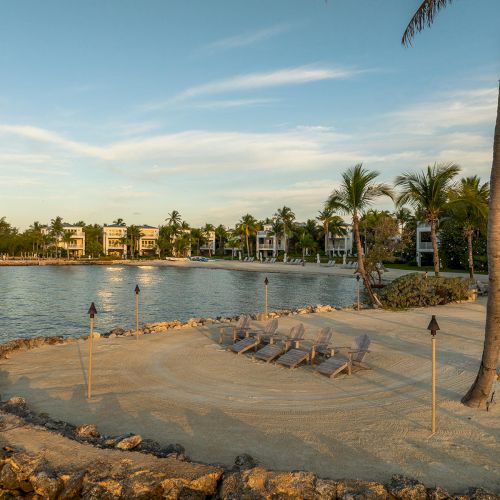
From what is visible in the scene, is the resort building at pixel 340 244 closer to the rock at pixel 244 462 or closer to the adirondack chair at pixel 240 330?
the adirondack chair at pixel 240 330

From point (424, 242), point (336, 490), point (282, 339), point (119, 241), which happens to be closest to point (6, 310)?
point (282, 339)

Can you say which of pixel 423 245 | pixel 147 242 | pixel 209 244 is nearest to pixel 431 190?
pixel 423 245

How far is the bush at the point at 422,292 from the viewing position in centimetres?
2616

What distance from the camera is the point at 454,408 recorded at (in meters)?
9.67

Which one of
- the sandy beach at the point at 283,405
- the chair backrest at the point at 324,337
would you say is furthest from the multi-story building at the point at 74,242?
the chair backrest at the point at 324,337

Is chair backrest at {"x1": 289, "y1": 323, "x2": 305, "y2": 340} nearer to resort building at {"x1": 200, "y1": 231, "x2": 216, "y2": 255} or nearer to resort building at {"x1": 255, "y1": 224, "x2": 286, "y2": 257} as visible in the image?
resort building at {"x1": 255, "y1": 224, "x2": 286, "y2": 257}

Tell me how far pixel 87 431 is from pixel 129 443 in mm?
1097

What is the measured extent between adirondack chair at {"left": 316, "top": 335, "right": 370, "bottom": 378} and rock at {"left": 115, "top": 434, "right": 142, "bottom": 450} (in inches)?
235

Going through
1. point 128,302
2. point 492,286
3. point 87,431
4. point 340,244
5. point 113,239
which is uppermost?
point 113,239

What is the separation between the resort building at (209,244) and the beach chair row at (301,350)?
12303 centimetres

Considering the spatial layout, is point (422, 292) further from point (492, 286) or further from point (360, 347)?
point (492, 286)

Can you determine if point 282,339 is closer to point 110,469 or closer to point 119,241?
point 110,469

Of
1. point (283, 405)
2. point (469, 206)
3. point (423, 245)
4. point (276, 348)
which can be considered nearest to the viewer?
point (283, 405)

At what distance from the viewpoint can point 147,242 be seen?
145 metres
